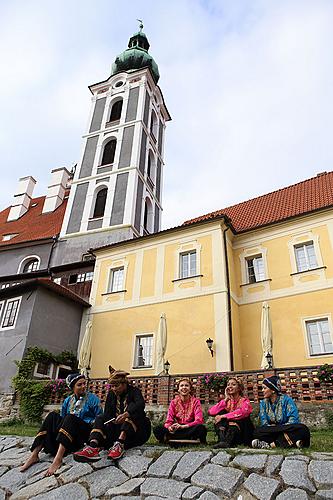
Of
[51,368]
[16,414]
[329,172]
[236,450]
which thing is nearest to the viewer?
[236,450]

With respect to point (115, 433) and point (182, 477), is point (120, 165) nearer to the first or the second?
point (115, 433)

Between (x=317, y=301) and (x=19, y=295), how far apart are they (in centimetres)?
1173

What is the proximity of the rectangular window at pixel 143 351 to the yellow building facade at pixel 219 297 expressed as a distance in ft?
0.13

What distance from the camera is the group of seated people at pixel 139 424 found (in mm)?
5418

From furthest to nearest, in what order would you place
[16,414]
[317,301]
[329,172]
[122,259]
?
1. [329,172]
2. [122,259]
3. [317,301]
4. [16,414]

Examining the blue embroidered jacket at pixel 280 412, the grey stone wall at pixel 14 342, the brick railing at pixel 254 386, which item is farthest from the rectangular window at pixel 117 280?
the blue embroidered jacket at pixel 280 412

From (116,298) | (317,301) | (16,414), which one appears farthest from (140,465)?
(116,298)

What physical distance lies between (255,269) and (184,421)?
36.1 ft

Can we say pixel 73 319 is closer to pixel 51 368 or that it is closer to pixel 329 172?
pixel 51 368

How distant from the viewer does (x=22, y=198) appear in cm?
3353

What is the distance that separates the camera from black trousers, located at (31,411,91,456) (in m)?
5.61

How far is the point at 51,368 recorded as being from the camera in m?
15.1

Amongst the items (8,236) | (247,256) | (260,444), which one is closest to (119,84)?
(8,236)

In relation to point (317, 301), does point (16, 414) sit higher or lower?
lower
